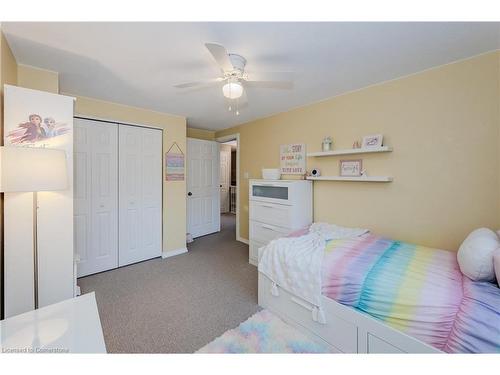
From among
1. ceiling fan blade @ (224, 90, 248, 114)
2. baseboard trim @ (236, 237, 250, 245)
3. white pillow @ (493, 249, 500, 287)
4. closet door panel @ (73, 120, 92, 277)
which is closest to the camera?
white pillow @ (493, 249, 500, 287)

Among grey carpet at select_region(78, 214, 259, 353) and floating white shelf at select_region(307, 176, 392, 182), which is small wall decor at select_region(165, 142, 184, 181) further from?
floating white shelf at select_region(307, 176, 392, 182)

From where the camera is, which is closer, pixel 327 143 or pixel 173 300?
pixel 173 300

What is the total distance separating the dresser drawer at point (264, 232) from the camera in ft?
9.42

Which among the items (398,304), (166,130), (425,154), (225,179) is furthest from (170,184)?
(225,179)

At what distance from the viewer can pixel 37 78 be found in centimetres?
197

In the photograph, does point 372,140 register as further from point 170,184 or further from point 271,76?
point 170,184

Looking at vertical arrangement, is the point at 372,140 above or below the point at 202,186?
above

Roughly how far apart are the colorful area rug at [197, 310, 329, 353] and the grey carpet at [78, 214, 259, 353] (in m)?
0.10

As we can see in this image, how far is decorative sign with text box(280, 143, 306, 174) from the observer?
311cm

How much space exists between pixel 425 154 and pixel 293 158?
5.11ft

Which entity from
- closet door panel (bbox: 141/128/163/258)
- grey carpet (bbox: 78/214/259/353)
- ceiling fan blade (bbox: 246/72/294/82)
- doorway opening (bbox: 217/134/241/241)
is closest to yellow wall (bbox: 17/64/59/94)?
closet door panel (bbox: 141/128/163/258)

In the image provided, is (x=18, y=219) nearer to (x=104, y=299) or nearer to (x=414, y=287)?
(x=104, y=299)
